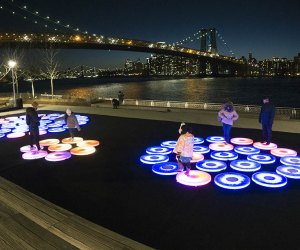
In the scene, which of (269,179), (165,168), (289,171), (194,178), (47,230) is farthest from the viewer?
(165,168)

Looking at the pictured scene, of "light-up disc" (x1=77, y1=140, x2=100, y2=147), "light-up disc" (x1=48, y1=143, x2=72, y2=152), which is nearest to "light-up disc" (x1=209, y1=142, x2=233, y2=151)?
"light-up disc" (x1=77, y1=140, x2=100, y2=147)

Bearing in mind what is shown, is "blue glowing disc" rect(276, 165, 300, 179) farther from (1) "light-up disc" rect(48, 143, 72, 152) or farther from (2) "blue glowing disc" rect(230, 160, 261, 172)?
(1) "light-up disc" rect(48, 143, 72, 152)

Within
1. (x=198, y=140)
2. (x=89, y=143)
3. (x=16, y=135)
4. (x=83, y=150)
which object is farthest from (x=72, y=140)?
(x=198, y=140)

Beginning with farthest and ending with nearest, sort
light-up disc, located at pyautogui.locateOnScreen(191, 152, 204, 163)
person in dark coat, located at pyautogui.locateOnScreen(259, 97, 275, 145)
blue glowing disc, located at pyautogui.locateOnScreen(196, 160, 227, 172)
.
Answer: person in dark coat, located at pyautogui.locateOnScreen(259, 97, 275, 145) < light-up disc, located at pyautogui.locateOnScreen(191, 152, 204, 163) < blue glowing disc, located at pyautogui.locateOnScreen(196, 160, 227, 172)

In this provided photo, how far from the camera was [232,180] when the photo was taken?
24.2ft

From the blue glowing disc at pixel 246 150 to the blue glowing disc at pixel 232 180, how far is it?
2169 mm

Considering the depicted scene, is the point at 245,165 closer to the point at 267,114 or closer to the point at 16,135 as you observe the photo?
the point at 267,114

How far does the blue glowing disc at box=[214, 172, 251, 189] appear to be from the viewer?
7.06 metres

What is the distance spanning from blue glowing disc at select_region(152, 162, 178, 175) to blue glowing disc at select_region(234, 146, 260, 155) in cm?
250

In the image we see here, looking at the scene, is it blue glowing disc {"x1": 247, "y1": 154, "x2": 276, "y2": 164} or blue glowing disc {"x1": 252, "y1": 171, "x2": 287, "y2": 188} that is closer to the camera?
blue glowing disc {"x1": 252, "y1": 171, "x2": 287, "y2": 188}

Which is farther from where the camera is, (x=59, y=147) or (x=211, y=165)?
(x=59, y=147)

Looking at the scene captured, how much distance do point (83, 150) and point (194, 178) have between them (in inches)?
181

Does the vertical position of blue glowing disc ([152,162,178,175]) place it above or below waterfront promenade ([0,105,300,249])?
above

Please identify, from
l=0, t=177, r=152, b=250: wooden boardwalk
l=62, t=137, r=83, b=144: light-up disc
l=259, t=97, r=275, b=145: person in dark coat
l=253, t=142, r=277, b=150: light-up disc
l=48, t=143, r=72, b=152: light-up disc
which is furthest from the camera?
l=62, t=137, r=83, b=144: light-up disc
